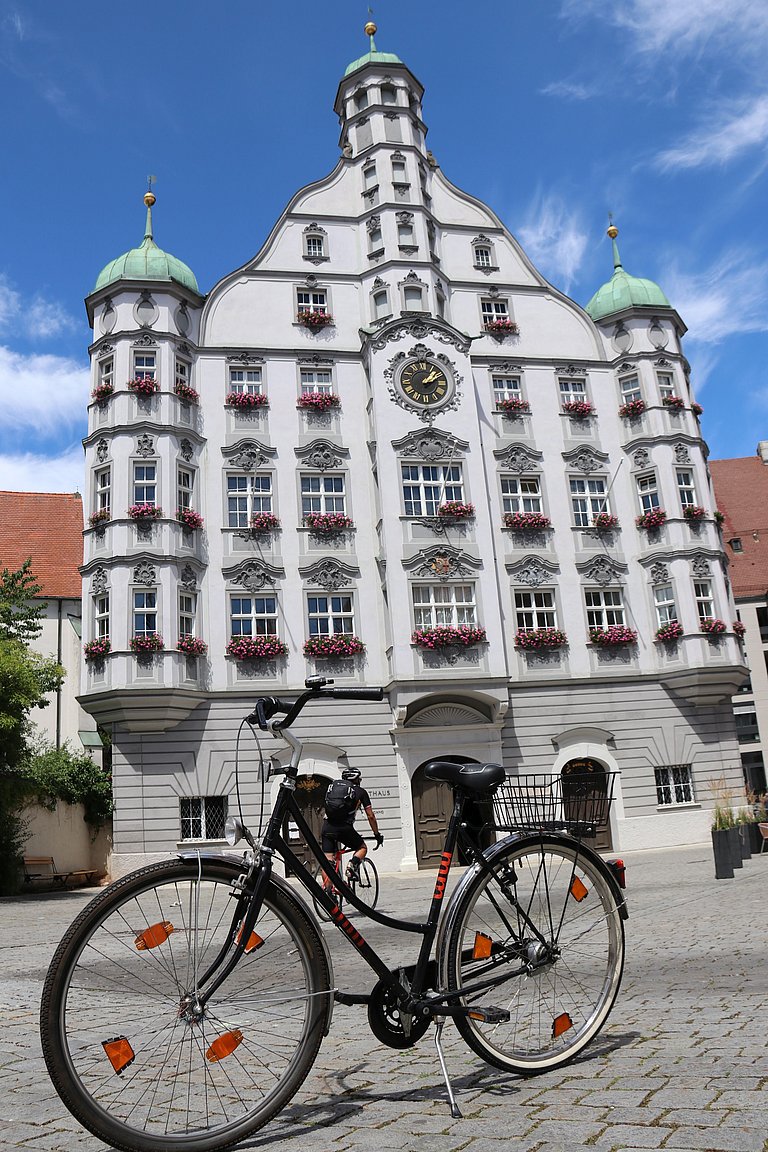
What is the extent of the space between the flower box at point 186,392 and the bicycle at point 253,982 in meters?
24.7

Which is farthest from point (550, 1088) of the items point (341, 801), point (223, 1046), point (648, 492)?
point (648, 492)

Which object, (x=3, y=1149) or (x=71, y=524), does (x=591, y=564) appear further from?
(x=3, y=1149)

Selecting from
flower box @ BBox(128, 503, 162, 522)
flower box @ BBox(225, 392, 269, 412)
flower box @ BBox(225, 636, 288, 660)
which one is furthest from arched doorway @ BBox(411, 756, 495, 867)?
flower box @ BBox(225, 392, 269, 412)

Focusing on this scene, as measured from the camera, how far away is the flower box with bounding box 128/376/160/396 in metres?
26.6

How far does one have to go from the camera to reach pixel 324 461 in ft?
91.9

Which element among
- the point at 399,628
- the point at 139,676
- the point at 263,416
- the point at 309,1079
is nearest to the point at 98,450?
the point at 263,416

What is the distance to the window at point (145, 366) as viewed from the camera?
1069 inches

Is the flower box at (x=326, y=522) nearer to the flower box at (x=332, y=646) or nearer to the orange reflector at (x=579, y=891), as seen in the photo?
the flower box at (x=332, y=646)

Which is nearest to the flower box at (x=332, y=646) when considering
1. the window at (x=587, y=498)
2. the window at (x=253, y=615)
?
the window at (x=253, y=615)

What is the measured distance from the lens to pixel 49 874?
83.1 feet

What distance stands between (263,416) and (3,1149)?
2589 cm

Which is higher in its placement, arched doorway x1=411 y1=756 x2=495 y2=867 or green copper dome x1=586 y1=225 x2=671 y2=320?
green copper dome x1=586 y1=225 x2=671 y2=320

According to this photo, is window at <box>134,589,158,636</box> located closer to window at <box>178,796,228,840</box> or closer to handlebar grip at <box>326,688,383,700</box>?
window at <box>178,796,228,840</box>

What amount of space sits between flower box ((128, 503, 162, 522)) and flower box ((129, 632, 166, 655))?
125 inches
